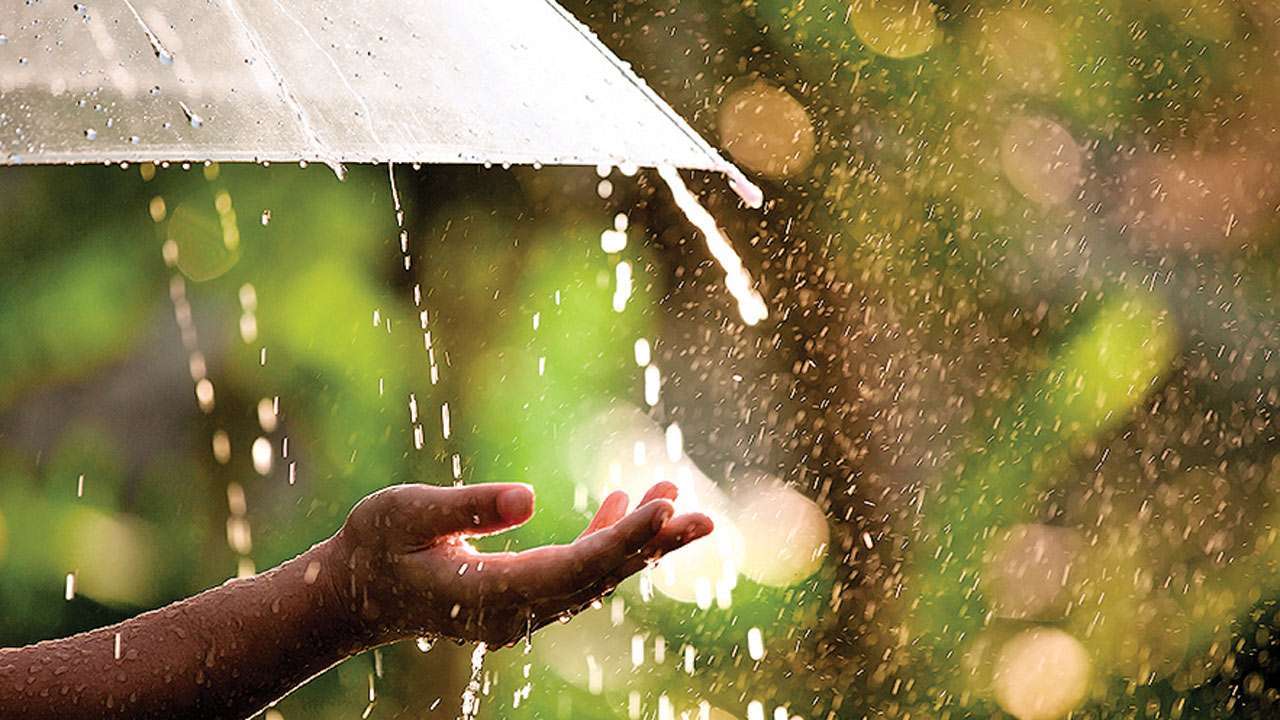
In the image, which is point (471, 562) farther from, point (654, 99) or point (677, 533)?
point (654, 99)

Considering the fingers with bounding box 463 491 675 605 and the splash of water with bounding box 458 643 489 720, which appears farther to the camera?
the splash of water with bounding box 458 643 489 720

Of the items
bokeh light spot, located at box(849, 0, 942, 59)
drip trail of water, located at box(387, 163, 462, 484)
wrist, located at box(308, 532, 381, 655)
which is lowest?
drip trail of water, located at box(387, 163, 462, 484)

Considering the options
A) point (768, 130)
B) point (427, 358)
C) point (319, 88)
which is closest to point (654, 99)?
point (319, 88)

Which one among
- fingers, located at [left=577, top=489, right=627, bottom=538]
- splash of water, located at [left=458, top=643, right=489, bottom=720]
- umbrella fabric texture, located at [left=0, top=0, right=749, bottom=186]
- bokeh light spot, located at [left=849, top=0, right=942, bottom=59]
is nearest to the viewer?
umbrella fabric texture, located at [left=0, top=0, right=749, bottom=186]

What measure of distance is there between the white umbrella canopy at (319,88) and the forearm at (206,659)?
0.39 meters

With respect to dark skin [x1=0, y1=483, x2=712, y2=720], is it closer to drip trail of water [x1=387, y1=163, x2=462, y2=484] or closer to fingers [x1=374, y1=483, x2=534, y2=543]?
fingers [x1=374, y1=483, x2=534, y2=543]

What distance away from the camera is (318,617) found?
1.40 metres

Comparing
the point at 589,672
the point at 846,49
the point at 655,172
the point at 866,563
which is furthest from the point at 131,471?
the point at 846,49

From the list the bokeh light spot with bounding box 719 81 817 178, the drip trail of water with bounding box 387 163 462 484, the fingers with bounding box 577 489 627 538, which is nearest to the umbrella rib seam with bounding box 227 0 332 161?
the fingers with bounding box 577 489 627 538

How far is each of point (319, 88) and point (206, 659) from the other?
1.77 feet

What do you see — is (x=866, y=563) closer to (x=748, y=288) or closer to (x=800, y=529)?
(x=800, y=529)

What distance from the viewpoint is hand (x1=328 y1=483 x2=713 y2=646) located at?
1236mm

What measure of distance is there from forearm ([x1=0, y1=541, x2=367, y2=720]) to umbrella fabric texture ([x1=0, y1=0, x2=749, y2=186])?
0.39m

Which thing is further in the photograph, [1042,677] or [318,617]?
[1042,677]
